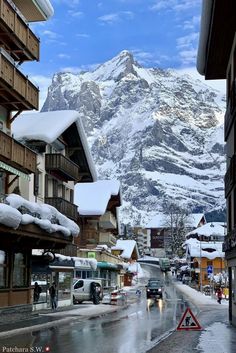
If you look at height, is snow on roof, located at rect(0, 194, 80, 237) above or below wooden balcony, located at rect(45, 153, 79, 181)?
below

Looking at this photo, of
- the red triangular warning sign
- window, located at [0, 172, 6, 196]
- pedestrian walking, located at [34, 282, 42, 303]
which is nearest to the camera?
the red triangular warning sign

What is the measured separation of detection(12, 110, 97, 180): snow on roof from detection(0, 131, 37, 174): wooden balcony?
7427mm

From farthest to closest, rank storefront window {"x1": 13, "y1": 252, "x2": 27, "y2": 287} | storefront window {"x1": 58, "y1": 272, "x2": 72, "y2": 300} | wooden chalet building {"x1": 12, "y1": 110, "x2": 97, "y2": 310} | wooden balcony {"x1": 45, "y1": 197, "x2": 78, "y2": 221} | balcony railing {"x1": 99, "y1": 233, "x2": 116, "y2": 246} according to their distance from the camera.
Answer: balcony railing {"x1": 99, "y1": 233, "x2": 116, "y2": 246}
storefront window {"x1": 58, "y1": 272, "x2": 72, "y2": 300}
wooden balcony {"x1": 45, "y1": 197, "x2": 78, "y2": 221}
wooden chalet building {"x1": 12, "y1": 110, "x2": 97, "y2": 310}
storefront window {"x1": 13, "y1": 252, "x2": 27, "y2": 287}

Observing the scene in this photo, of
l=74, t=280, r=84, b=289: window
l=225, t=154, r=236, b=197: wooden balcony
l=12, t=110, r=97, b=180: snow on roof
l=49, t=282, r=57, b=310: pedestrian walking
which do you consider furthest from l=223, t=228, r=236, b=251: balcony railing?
l=74, t=280, r=84, b=289: window

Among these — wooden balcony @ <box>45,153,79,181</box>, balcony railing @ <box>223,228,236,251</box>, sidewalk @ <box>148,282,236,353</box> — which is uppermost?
wooden balcony @ <box>45,153,79,181</box>

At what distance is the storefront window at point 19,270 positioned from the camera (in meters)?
30.0

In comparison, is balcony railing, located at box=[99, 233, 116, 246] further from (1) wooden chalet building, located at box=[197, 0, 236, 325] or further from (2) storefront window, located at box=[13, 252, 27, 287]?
(1) wooden chalet building, located at box=[197, 0, 236, 325]

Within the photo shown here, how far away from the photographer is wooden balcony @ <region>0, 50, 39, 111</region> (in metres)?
26.8

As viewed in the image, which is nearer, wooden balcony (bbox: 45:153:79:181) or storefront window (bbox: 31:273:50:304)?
storefront window (bbox: 31:273:50:304)

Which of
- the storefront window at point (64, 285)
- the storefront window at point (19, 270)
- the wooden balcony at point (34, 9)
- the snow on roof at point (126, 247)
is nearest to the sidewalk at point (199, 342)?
the storefront window at point (19, 270)

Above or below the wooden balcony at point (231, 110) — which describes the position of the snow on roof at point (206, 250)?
below

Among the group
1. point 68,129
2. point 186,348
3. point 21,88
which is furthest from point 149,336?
point 68,129

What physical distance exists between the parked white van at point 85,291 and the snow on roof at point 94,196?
12.6m

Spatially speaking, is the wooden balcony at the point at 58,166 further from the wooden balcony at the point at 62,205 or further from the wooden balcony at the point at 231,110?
the wooden balcony at the point at 231,110
